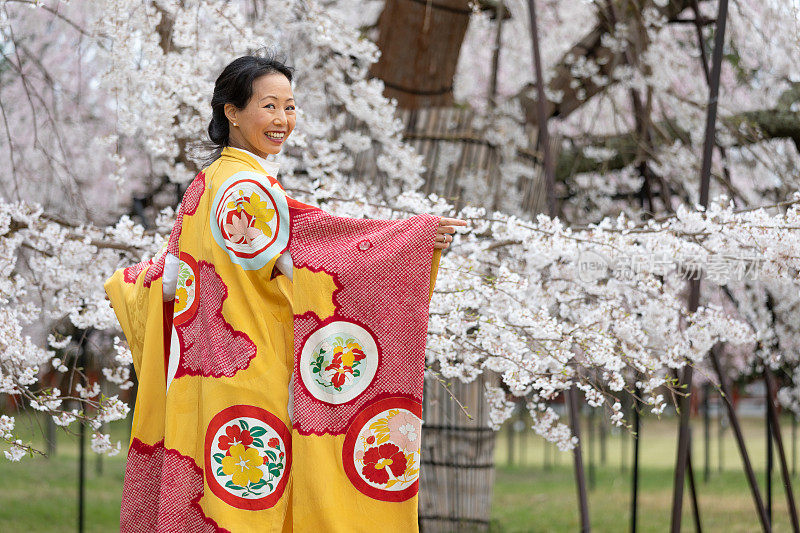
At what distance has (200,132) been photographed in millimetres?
3418

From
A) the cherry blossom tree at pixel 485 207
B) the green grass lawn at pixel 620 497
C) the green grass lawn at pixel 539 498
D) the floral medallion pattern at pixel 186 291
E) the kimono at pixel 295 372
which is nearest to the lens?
the kimono at pixel 295 372

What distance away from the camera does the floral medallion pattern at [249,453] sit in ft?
6.14

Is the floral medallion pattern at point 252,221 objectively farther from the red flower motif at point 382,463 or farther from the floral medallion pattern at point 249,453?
the red flower motif at point 382,463

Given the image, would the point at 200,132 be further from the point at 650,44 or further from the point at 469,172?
the point at 650,44

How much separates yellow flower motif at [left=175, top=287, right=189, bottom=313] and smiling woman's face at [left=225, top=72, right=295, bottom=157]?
38 centimetres

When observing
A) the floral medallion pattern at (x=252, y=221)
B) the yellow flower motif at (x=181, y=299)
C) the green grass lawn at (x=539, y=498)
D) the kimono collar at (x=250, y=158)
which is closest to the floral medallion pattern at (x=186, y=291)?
the yellow flower motif at (x=181, y=299)

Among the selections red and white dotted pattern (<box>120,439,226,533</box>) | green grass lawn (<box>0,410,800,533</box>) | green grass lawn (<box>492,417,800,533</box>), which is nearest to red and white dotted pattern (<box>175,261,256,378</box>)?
red and white dotted pattern (<box>120,439,226,533</box>)

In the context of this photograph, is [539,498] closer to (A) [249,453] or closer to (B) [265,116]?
(A) [249,453]

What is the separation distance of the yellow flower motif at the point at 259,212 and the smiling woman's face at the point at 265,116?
0.19 meters

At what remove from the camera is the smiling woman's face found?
2057 millimetres

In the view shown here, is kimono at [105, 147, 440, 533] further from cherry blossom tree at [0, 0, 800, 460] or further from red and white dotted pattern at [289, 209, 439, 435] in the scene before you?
cherry blossom tree at [0, 0, 800, 460]

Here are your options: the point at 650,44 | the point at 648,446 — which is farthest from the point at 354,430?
the point at 648,446

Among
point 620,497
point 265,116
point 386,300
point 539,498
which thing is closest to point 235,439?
point 386,300

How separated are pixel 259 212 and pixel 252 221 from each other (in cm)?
3
